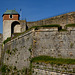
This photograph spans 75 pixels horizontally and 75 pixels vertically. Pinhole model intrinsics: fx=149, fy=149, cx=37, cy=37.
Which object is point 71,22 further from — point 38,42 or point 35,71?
point 35,71

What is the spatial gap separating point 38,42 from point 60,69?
483cm

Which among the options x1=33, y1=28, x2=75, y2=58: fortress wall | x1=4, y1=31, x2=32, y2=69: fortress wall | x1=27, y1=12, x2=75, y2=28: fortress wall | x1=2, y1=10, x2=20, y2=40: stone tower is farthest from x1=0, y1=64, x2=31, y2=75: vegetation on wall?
x1=27, y1=12, x2=75, y2=28: fortress wall

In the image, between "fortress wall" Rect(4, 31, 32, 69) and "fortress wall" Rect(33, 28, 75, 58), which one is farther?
Answer: "fortress wall" Rect(4, 31, 32, 69)

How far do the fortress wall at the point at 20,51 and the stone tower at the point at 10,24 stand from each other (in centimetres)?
272

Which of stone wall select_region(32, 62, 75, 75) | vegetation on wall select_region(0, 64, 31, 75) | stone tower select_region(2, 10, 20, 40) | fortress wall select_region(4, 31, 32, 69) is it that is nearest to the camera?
stone wall select_region(32, 62, 75, 75)

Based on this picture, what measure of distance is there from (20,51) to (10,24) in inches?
353

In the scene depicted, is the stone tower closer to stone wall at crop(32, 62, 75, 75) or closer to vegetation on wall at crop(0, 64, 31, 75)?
vegetation on wall at crop(0, 64, 31, 75)

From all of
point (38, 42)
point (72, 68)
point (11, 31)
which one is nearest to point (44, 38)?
point (38, 42)

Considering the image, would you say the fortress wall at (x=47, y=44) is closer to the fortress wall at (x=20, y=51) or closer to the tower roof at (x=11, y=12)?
the fortress wall at (x=20, y=51)

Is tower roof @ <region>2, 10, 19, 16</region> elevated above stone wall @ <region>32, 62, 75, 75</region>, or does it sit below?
above

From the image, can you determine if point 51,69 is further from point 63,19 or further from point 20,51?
point 20,51

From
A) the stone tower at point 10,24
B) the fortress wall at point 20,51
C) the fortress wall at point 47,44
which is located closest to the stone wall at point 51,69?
the fortress wall at point 47,44

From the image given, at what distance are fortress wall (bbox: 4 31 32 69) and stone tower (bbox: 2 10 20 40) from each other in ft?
8.94

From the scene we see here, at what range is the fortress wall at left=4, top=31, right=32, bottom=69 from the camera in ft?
60.5
